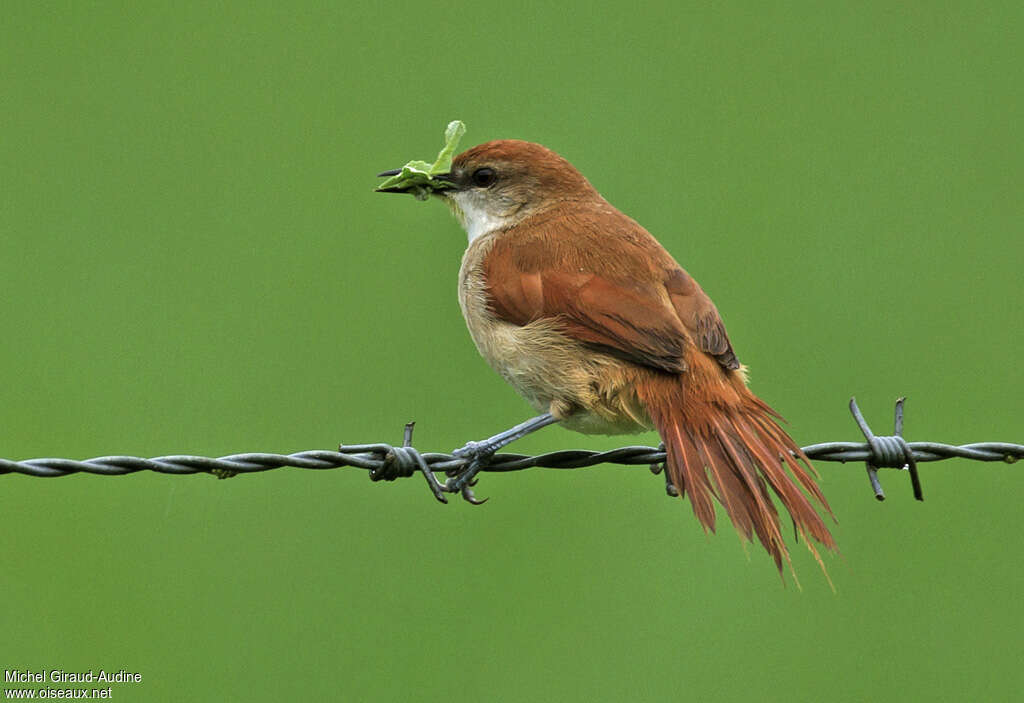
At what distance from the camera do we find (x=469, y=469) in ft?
13.6

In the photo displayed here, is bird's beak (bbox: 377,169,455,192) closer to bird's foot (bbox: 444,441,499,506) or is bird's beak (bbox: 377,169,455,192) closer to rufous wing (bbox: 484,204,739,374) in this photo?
rufous wing (bbox: 484,204,739,374)

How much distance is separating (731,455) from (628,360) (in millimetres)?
541

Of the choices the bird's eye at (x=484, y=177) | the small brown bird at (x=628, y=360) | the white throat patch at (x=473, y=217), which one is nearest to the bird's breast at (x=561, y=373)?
the small brown bird at (x=628, y=360)

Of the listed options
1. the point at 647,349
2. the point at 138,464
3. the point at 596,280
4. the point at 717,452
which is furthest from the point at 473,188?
the point at 138,464

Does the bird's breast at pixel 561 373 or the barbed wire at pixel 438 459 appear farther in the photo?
the bird's breast at pixel 561 373

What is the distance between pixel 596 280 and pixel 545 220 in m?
0.75

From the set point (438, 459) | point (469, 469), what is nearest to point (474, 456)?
point (469, 469)

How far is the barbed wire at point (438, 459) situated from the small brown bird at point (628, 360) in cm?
13

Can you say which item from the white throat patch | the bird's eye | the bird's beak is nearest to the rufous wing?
the white throat patch

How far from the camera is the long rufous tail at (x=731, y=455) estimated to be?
367 centimetres

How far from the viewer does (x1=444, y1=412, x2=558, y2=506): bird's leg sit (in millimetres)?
4109

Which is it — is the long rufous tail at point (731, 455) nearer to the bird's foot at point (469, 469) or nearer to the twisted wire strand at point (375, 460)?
the twisted wire strand at point (375, 460)

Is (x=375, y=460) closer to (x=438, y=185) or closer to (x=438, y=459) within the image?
(x=438, y=459)

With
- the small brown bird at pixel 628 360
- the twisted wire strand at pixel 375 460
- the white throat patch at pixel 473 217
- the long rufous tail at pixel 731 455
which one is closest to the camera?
the twisted wire strand at pixel 375 460
